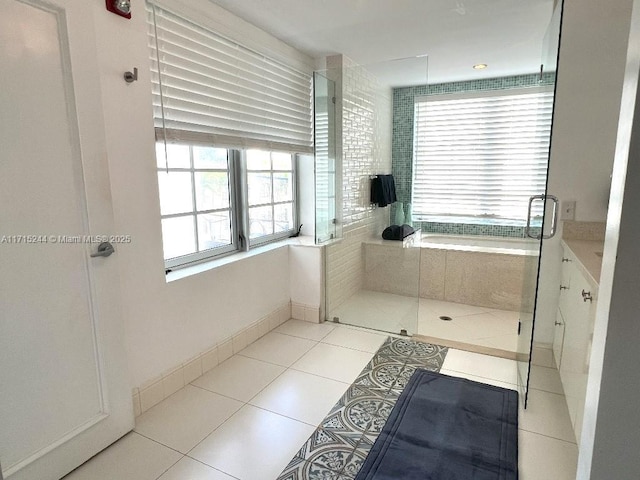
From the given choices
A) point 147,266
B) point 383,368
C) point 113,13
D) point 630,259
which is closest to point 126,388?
point 147,266

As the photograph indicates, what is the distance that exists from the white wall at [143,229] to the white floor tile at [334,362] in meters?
0.61

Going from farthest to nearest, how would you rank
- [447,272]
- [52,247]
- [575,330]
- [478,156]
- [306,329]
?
[478,156]
[447,272]
[306,329]
[575,330]
[52,247]

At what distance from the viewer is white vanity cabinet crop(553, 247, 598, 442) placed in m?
1.52

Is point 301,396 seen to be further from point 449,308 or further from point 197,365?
point 449,308

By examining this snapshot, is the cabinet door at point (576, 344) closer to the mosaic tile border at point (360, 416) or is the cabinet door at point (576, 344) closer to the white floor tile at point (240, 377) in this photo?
the mosaic tile border at point (360, 416)

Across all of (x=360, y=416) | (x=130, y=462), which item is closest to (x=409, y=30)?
(x=360, y=416)

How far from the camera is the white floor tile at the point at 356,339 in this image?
2.84m

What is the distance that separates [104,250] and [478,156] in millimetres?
3933

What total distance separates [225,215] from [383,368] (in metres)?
1.52

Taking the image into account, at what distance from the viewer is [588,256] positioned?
191 cm

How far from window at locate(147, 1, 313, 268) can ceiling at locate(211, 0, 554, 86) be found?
30 centimetres

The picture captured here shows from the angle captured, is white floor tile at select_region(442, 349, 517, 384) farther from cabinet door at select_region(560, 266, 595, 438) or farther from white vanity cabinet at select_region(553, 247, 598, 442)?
cabinet door at select_region(560, 266, 595, 438)

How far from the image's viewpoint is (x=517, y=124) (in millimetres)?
4141

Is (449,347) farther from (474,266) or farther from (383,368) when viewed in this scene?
(474,266)
